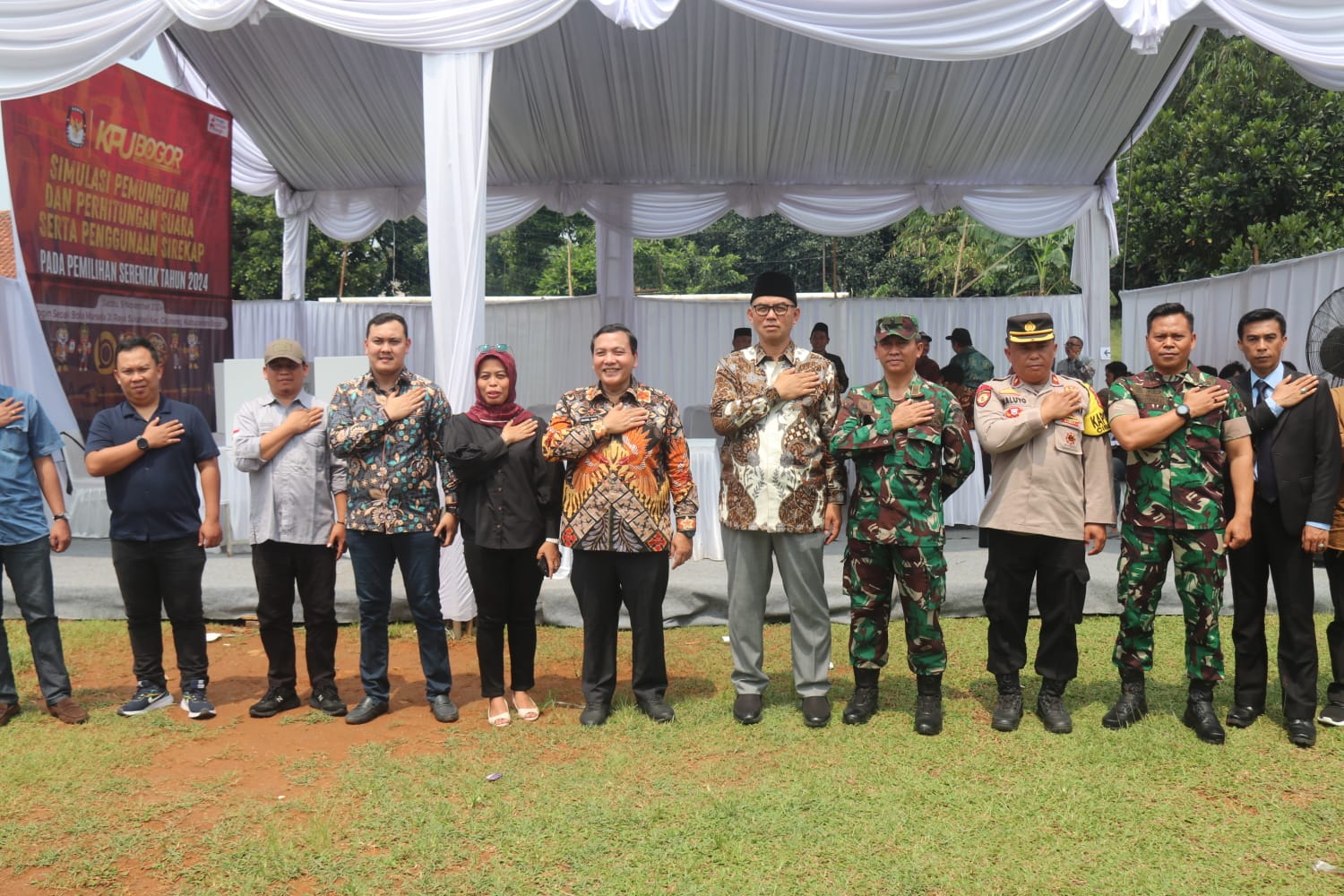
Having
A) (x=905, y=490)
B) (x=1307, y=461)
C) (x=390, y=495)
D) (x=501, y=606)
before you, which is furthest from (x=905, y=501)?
(x=390, y=495)

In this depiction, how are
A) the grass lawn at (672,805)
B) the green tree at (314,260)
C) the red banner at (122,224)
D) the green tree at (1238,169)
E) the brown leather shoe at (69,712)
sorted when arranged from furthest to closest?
1. the green tree at (314,260)
2. the green tree at (1238,169)
3. the red banner at (122,224)
4. the brown leather shoe at (69,712)
5. the grass lawn at (672,805)

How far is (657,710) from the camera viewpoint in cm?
430

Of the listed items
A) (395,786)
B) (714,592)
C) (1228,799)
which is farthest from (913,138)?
(395,786)

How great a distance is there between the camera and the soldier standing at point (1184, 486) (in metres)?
3.92

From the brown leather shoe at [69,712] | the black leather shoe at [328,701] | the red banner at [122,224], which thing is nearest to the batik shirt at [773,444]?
the black leather shoe at [328,701]

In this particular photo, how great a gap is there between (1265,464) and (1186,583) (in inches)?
23.3

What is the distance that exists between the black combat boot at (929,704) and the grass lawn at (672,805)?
0.07 meters

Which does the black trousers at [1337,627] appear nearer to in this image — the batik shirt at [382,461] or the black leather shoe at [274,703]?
the batik shirt at [382,461]

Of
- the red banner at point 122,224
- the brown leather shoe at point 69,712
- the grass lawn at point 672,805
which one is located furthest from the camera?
the red banner at point 122,224

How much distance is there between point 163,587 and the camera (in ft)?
14.5

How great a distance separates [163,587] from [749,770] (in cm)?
277

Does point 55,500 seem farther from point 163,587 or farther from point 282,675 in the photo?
point 282,675

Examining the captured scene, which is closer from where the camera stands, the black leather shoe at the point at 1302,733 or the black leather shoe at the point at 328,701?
the black leather shoe at the point at 1302,733

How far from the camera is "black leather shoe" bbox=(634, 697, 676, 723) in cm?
427
